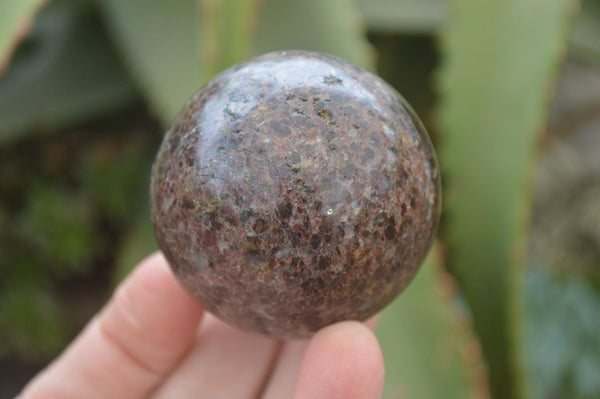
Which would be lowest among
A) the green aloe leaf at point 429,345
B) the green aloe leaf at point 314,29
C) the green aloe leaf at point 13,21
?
the green aloe leaf at point 429,345

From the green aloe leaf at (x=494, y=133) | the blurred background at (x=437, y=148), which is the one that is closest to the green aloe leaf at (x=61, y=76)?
the blurred background at (x=437, y=148)

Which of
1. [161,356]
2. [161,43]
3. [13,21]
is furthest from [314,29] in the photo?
[161,356]

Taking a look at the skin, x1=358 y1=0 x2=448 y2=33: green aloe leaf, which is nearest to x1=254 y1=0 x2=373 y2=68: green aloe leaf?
x1=358 y1=0 x2=448 y2=33: green aloe leaf

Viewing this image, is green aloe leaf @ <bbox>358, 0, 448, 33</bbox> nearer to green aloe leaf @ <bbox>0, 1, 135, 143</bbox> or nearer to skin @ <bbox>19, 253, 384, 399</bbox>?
green aloe leaf @ <bbox>0, 1, 135, 143</bbox>

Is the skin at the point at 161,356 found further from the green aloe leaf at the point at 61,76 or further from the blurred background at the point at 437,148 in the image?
the green aloe leaf at the point at 61,76

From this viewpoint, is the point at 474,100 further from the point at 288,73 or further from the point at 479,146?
the point at 288,73

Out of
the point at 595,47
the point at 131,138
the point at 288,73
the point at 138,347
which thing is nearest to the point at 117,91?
the point at 131,138

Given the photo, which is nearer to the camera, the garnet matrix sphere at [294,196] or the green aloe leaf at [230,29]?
the garnet matrix sphere at [294,196]
